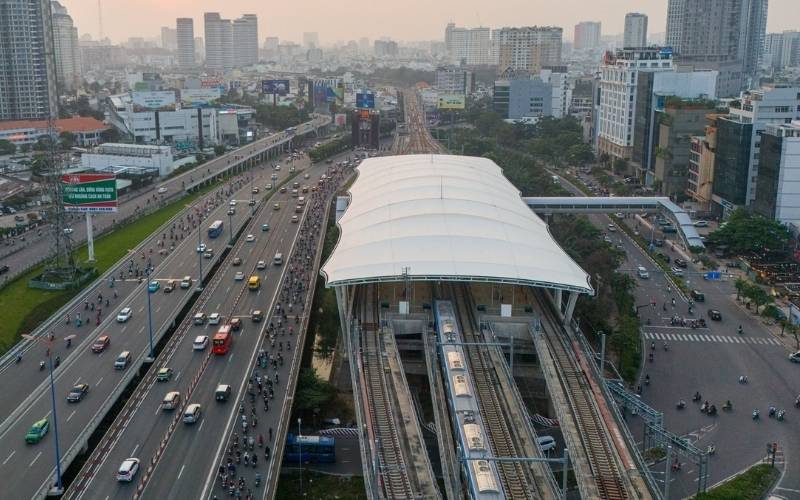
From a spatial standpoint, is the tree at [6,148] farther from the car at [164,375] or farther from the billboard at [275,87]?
the car at [164,375]

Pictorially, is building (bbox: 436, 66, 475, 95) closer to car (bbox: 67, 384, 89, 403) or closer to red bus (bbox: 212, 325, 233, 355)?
red bus (bbox: 212, 325, 233, 355)

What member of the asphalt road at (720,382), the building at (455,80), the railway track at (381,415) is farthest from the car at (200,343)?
the building at (455,80)

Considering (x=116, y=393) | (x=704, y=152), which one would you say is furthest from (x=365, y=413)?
(x=704, y=152)

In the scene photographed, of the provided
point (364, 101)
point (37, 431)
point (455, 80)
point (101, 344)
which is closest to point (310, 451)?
point (37, 431)

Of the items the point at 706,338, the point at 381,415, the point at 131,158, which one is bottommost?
the point at 706,338

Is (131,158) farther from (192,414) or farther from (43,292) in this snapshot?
(192,414)

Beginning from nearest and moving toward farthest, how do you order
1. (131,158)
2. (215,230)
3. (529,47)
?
1. (215,230)
2. (131,158)
3. (529,47)

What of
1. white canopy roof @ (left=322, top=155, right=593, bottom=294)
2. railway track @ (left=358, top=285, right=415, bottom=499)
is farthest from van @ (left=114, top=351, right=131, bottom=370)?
railway track @ (left=358, top=285, right=415, bottom=499)
